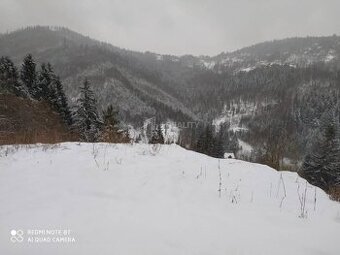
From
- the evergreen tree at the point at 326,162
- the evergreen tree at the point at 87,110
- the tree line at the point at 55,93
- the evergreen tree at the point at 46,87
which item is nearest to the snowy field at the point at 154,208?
the tree line at the point at 55,93

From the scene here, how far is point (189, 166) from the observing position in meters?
6.00

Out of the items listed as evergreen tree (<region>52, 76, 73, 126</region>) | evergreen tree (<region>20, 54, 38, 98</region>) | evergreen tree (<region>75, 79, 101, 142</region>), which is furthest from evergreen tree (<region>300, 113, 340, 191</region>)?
evergreen tree (<region>20, 54, 38, 98</region>)

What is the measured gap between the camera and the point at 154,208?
3.89 m

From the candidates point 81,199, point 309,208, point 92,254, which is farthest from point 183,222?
point 309,208

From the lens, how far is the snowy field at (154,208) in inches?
120

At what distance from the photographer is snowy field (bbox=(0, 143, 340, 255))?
3045 mm

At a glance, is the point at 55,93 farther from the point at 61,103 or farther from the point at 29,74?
the point at 29,74

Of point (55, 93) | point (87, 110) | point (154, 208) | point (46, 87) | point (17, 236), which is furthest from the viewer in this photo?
point (46, 87)

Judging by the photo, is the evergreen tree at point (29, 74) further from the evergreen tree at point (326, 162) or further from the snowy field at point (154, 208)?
the evergreen tree at point (326, 162)

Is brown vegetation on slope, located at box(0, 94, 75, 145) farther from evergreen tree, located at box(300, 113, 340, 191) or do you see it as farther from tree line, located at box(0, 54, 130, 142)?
evergreen tree, located at box(300, 113, 340, 191)

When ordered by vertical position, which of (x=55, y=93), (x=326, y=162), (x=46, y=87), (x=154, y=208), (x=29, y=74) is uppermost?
(x=29, y=74)

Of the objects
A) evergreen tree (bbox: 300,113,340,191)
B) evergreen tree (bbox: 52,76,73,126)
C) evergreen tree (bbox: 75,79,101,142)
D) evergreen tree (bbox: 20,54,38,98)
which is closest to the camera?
evergreen tree (bbox: 75,79,101,142)

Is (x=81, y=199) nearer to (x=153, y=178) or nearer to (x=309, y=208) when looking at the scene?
(x=153, y=178)

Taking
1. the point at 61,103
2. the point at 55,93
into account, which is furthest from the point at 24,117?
the point at 61,103
